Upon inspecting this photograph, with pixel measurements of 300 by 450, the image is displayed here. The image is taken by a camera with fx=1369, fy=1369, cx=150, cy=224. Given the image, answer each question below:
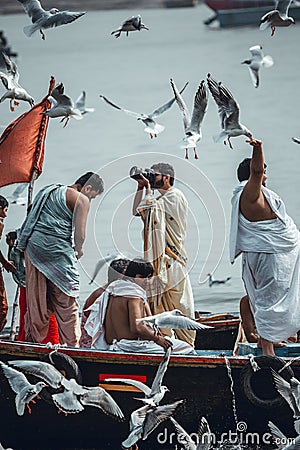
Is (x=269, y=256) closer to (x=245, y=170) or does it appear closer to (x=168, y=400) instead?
(x=245, y=170)

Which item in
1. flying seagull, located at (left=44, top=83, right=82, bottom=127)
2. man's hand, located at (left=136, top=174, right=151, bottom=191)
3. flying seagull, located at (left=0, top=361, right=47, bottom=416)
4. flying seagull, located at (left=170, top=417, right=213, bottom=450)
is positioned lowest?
flying seagull, located at (left=170, top=417, right=213, bottom=450)

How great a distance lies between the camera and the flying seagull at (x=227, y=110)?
29.1 feet

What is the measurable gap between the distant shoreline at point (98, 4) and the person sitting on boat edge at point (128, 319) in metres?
33.3

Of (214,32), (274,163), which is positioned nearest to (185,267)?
(274,163)

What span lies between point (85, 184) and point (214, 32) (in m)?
37.9

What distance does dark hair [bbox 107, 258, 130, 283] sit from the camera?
8633 mm

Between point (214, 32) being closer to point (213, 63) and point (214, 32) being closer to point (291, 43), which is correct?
point (291, 43)

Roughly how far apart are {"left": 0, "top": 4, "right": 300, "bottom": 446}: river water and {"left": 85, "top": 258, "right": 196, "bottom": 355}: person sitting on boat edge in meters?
0.69

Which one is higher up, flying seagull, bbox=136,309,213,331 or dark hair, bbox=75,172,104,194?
dark hair, bbox=75,172,104,194

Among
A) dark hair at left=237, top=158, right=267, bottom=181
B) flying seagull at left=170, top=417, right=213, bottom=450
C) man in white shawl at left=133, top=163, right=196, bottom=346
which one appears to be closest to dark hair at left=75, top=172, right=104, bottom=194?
man in white shawl at left=133, top=163, right=196, bottom=346

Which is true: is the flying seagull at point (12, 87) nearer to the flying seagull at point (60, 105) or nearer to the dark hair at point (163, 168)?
the flying seagull at point (60, 105)

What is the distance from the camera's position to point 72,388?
28.5 feet

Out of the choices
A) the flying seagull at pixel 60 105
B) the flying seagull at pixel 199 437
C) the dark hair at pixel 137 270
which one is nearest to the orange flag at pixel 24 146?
the flying seagull at pixel 60 105

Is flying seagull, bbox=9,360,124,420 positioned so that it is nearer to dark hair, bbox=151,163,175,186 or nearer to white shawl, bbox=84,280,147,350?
white shawl, bbox=84,280,147,350
